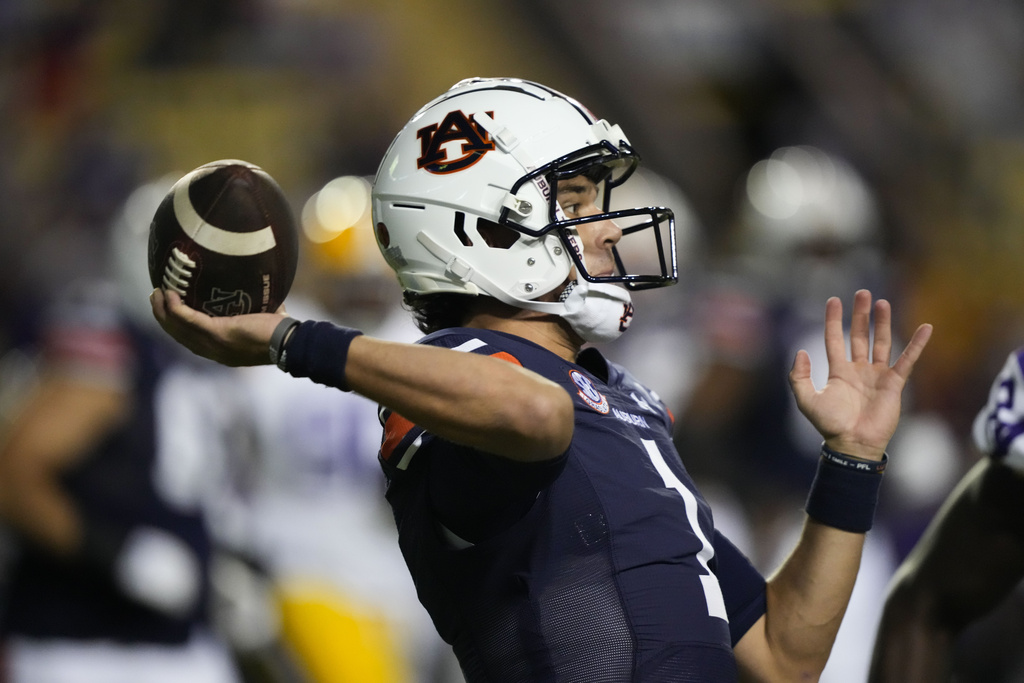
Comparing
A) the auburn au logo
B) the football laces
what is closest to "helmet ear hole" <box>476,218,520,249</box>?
the auburn au logo

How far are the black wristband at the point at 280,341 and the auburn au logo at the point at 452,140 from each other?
57 cm

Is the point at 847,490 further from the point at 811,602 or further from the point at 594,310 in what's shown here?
the point at 594,310

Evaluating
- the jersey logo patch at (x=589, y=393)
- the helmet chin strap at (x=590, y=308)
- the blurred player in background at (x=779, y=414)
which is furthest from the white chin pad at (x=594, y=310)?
the blurred player in background at (x=779, y=414)

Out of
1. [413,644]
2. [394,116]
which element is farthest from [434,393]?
[394,116]

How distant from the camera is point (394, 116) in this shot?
10.4m

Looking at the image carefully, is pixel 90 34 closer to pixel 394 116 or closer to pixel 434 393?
pixel 394 116

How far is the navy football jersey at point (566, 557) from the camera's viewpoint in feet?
6.72

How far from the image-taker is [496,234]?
2.29 metres

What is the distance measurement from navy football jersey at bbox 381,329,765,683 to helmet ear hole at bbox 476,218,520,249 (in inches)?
7.2

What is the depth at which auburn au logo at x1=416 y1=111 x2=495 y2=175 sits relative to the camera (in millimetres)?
2279

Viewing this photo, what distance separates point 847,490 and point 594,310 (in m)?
0.63

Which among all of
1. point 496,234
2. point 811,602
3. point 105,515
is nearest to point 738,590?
point 811,602

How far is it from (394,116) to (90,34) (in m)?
2.72

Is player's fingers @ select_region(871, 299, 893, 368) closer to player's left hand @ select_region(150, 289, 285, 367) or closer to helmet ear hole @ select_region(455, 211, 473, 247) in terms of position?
helmet ear hole @ select_region(455, 211, 473, 247)
